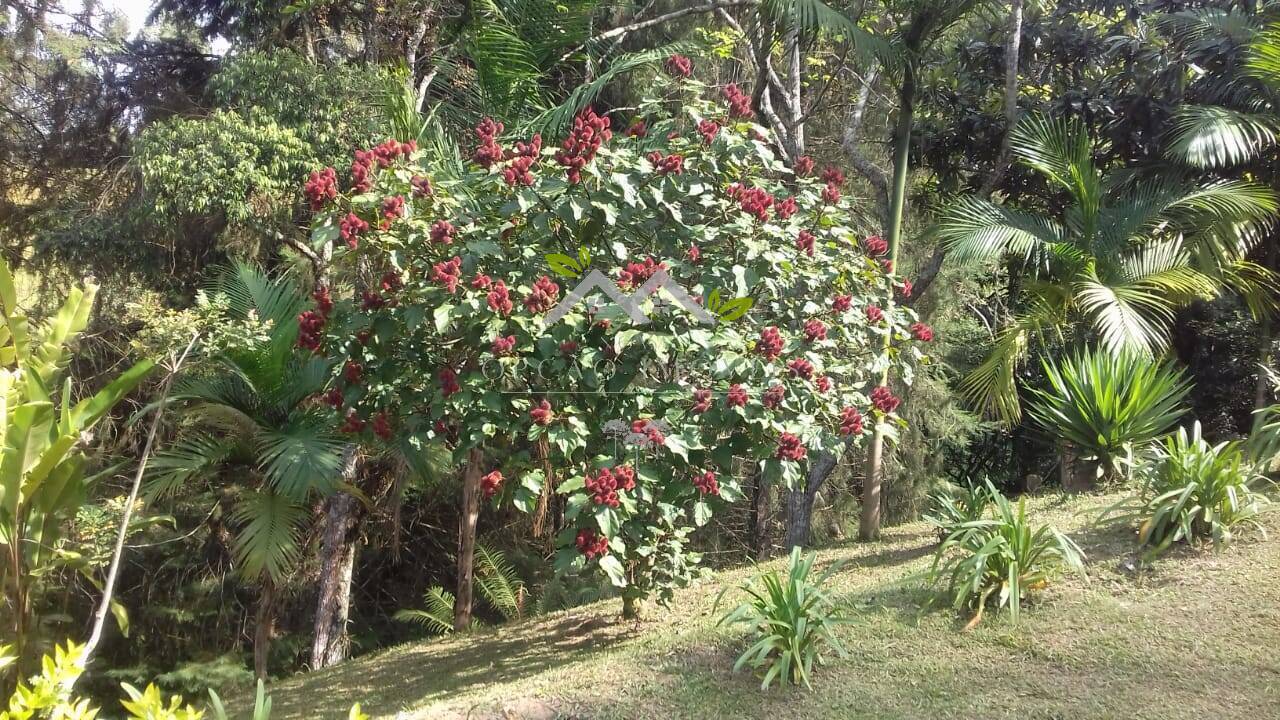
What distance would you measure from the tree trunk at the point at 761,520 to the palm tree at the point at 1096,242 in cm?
378

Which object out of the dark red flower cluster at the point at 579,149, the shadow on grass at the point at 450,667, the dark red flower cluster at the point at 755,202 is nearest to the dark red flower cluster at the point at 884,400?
the dark red flower cluster at the point at 755,202

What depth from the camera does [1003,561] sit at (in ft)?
13.7

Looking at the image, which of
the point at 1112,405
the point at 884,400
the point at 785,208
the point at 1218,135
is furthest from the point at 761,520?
the point at 785,208

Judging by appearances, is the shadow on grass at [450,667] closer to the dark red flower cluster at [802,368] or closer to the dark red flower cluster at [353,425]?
the dark red flower cluster at [353,425]

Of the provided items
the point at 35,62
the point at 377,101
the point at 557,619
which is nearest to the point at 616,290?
the point at 557,619

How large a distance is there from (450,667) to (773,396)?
9.01 ft

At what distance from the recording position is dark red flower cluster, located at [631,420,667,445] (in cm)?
418

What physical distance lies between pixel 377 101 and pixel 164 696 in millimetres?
6636

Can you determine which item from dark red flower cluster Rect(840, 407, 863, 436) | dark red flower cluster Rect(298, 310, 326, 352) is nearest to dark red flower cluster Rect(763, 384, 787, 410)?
dark red flower cluster Rect(840, 407, 863, 436)

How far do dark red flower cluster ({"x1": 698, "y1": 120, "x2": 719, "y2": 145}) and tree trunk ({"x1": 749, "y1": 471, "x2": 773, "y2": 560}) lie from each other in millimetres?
6148

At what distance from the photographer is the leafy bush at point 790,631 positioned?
12.9ft

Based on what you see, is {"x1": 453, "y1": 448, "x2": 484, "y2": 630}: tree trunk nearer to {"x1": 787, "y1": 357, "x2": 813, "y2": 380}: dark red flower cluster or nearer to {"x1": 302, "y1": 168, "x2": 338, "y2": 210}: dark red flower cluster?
{"x1": 302, "y1": 168, "x2": 338, "y2": 210}: dark red flower cluster

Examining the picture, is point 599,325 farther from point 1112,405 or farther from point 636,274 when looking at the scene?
point 1112,405

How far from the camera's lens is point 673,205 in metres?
4.56
